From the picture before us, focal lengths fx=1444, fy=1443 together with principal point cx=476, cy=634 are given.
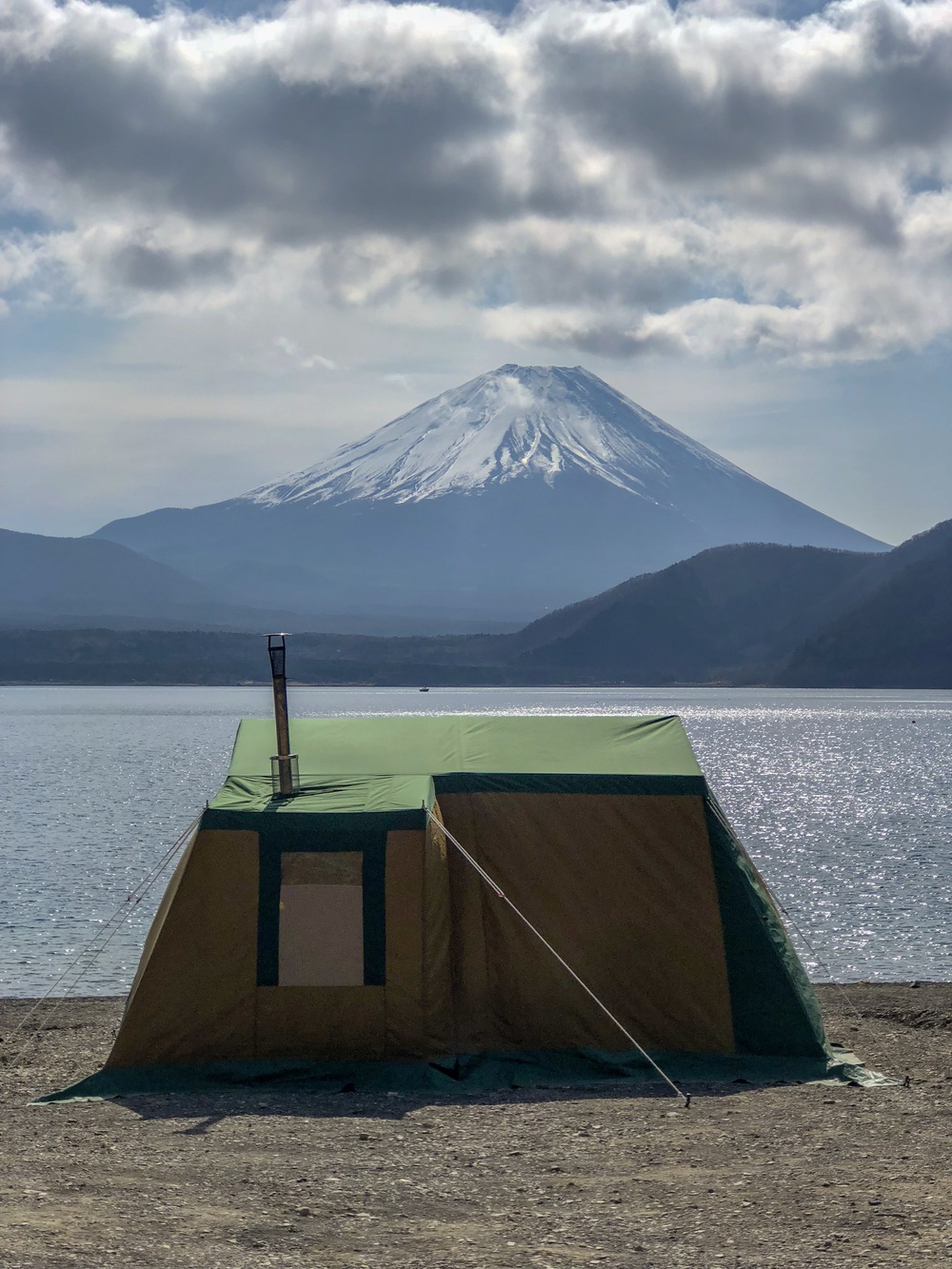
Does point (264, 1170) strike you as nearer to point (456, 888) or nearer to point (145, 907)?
point (456, 888)

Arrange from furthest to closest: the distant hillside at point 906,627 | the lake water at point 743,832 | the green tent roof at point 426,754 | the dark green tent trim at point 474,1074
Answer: the distant hillside at point 906,627 < the lake water at point 743,832 < the green tent roof at point 426,754 < the dark green tent trim at point 474,1074

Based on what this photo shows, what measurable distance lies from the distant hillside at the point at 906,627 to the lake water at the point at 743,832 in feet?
250

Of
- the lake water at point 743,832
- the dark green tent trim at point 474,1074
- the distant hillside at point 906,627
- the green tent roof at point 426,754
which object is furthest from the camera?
the distant hillside at point 906,627

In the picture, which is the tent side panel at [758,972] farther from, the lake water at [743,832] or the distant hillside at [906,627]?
the distant hillside at [906,627]

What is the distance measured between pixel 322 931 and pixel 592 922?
7.22ft

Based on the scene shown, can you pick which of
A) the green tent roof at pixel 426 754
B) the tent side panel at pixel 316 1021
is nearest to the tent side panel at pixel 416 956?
the tent side panel at pixel 316 1021

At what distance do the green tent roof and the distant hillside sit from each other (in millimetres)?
178826

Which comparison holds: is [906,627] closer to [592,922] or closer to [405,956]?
[592,922]

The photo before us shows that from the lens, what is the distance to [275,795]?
1162 cm

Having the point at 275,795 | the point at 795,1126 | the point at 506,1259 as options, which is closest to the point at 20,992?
the point at 275,795

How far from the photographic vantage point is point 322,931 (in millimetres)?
11031

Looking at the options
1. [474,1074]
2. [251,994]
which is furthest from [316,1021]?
[474,1074]

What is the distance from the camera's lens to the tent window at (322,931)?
11000mm

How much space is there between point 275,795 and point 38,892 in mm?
15988
